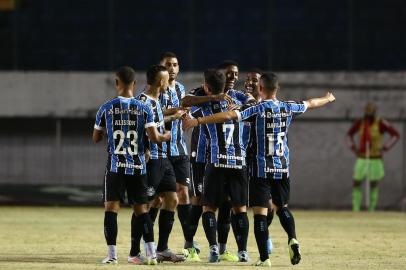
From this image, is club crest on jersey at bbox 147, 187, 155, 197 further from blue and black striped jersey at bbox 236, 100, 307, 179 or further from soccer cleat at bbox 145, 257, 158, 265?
blue and black striped jersey at bbox 236, 100, 307, 179

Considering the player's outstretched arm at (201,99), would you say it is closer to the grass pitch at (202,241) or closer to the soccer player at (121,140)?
the soccer player at (121,140)

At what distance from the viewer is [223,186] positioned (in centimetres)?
1275

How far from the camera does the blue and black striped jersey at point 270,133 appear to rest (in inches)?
480

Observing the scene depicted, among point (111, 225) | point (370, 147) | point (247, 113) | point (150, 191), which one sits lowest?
point (111, 225)

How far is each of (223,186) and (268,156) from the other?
0.75 metres

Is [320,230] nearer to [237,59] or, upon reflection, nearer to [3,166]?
[237,59]

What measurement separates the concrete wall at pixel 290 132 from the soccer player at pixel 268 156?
1411 centimetres

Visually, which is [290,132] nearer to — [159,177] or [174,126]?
[174,126]

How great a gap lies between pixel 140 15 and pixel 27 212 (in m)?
6.07

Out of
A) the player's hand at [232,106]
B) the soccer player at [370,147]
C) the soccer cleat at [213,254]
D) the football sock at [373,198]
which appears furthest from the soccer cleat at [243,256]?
the football sock at [373,198]

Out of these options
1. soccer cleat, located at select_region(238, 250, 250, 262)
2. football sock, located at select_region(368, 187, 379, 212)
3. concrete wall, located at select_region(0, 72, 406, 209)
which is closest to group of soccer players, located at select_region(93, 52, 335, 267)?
soccer cleat, located at select_region(238, 250, 250, 262)

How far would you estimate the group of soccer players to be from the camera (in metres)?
12.1

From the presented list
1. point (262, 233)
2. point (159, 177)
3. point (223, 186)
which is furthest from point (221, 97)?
point (262, 233)

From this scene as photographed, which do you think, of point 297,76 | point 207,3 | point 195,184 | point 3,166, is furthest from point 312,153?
point 195,184
